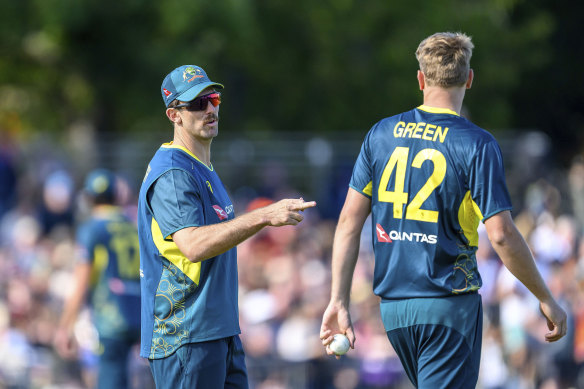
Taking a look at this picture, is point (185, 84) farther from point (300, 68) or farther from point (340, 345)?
point (300, 68)

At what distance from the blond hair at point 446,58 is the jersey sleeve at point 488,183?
16.9 inches

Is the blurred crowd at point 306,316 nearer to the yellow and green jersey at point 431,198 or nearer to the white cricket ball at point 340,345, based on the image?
the white cricket ball at point 340,345

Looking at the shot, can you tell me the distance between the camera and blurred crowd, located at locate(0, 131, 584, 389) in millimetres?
10867

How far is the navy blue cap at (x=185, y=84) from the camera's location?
539 centimetres

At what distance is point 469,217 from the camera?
507 centimetres

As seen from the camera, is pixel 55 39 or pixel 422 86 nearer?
pixel 422 86

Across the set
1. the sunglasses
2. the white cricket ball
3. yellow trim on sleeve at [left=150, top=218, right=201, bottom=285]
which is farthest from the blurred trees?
the white cricket ball

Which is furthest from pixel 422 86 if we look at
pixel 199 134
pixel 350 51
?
pixel 350 51

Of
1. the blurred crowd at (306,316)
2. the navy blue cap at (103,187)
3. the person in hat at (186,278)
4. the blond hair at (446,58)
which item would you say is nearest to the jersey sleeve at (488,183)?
the blond hair at (446,58)

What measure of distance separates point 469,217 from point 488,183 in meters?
0.25

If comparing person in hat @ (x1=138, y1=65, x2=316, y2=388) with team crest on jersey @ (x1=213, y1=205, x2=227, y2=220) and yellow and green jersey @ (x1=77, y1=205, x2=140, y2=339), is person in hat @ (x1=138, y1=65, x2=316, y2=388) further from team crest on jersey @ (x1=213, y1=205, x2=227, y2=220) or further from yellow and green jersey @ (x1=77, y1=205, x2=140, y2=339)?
yellow and green jersey @ (x1=77, y1=205, x2=140, y2=339)

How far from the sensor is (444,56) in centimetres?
507

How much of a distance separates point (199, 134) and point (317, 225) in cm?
1069

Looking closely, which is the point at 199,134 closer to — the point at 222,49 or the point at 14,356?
the point at 14,356
